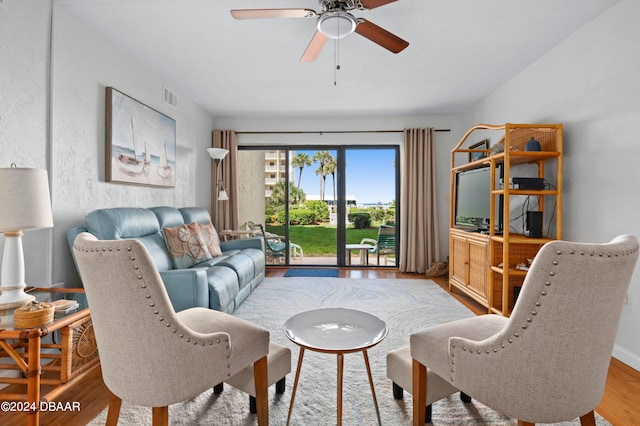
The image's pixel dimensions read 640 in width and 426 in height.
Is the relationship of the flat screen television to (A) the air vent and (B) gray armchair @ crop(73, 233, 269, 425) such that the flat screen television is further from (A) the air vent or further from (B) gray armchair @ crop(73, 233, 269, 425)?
(A) the air vent

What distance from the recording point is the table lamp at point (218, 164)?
462 cm

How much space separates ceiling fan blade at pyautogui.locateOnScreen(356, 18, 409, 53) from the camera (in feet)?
6.51

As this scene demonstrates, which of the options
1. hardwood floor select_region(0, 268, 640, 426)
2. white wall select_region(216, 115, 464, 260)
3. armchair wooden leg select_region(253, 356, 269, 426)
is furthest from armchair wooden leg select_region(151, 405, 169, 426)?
white wall select_region(216, 115, 464, 260)

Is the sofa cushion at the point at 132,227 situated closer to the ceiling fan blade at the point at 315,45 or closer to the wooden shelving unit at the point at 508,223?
the ceiling fan blade at the point at 315,45

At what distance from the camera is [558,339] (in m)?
1.05

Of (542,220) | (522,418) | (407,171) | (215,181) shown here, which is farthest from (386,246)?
(522,418)

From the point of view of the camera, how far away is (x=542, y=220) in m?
2.84

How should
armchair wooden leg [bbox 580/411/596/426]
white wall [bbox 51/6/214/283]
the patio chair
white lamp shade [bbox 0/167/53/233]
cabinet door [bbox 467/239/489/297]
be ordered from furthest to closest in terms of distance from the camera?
the patio chair → cabinet door [bbox 467/239/489/297] → white wall [bbox 51/6/214/283] → white lamp shade [bbox 0/167/53/233] → armchair wooden leg [bbox 580/411/596/426]

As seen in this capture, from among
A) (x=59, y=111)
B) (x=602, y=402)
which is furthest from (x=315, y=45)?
(x=602, y=402)

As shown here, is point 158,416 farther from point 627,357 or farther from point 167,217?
point 627,357

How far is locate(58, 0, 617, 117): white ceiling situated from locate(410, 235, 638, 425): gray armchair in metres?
2.00

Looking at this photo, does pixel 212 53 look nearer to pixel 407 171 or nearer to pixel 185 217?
pixel 185 217

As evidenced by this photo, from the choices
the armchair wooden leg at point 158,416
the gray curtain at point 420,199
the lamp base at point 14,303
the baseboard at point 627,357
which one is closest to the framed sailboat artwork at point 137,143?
the lamp base at point 14,303

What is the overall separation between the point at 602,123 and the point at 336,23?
2.08 meters
